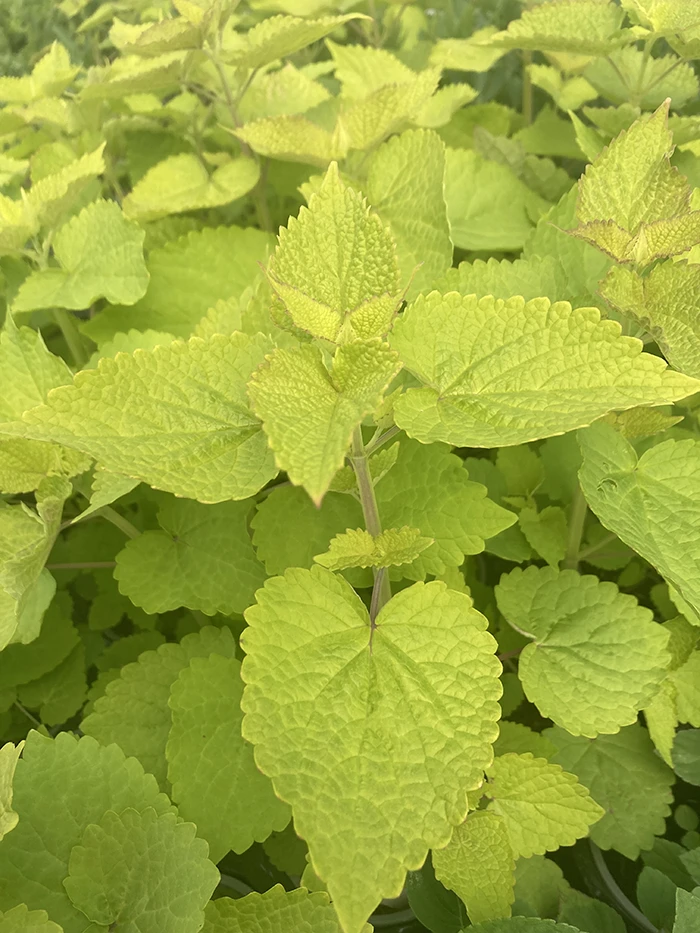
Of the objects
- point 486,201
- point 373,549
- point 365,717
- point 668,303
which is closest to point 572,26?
point 486,201

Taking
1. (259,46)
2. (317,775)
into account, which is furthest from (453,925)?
(259,46)

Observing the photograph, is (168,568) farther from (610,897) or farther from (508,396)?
(610,897)

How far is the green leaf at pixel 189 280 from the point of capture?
98cm

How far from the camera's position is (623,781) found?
2.62 feet

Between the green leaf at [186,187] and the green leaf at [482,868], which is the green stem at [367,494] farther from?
the green leaf at [186,187]

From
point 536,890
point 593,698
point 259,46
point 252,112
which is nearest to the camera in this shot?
point 593,698

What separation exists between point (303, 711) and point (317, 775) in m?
0.04

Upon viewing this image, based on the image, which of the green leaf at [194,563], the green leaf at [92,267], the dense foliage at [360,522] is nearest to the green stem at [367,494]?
the dense foliage at [360,522]

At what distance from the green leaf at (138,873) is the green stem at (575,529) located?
50 centimetres

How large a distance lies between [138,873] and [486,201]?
936 mm

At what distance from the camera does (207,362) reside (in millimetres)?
556

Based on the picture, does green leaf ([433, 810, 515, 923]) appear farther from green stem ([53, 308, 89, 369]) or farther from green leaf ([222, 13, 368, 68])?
green leaf ([222, 13, 368, 68])

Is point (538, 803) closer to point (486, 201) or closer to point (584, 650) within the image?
point (584, 650)

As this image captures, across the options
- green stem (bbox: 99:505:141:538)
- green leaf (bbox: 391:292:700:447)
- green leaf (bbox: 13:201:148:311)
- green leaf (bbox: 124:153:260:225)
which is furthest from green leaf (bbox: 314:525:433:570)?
green leaf (bbox: 124:153:260:225)
